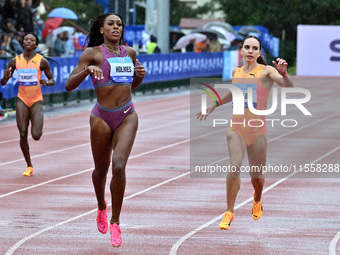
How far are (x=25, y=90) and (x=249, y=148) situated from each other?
546 cm

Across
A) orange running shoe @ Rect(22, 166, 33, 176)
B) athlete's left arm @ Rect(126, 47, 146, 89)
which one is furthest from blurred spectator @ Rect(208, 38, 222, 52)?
athlete's left arm @ Rect(126, 47, 146, 89)

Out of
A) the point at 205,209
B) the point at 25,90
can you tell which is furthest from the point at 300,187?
the point at 25,90

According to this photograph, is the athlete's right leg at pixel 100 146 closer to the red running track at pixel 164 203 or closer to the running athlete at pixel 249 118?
the red running track at pixel 164 203

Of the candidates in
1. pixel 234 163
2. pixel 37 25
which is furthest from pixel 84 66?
→ pixel 37 25

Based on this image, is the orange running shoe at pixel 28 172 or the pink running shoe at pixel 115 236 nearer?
the pink running shoe at pixel 115 236

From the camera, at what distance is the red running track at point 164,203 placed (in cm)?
849

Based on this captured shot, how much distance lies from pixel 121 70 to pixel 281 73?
1.57m

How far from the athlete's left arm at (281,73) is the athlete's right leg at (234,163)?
669 millimetres

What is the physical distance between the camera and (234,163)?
905 cm

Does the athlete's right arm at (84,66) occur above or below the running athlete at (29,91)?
above

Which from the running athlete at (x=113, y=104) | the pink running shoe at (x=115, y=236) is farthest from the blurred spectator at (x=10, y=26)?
the pink running shoe at (x=115, y=236)

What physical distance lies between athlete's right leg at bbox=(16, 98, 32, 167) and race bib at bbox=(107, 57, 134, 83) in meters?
5.56

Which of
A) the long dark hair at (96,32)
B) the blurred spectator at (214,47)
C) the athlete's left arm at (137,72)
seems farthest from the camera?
the blurred spectator at (214,47)

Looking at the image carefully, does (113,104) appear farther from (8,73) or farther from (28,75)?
(28,75)
